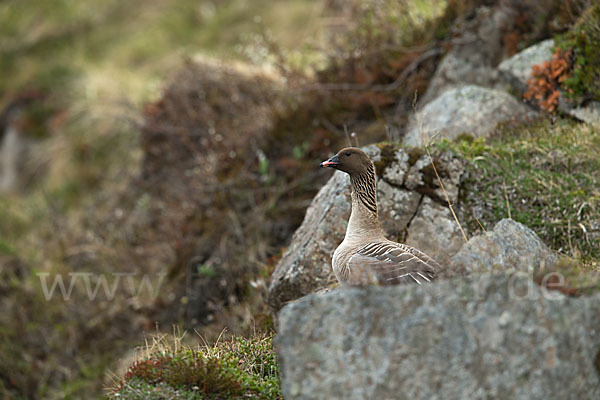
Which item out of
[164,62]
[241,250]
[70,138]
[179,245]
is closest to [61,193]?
[70,138]

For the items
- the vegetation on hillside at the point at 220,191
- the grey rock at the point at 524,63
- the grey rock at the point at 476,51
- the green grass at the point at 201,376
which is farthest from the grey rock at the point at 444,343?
the grey rock at the point at 476,51

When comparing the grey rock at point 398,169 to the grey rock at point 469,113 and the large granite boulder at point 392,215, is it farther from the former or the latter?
the grey rock at point 469,113

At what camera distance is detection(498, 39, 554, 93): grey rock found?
8.01m

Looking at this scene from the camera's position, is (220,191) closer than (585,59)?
No

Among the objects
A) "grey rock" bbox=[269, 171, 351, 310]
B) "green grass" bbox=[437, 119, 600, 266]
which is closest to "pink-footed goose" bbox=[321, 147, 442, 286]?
"grey rock" bbox=[269, 171, 351, 310]

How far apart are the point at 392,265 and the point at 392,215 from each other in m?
1.88

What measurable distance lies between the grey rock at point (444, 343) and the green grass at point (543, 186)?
8.10 ft

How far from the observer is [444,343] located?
336 centimetres

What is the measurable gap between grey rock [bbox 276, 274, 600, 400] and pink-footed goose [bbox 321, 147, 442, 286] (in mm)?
338

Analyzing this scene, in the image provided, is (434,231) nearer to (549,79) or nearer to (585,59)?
(549,79)

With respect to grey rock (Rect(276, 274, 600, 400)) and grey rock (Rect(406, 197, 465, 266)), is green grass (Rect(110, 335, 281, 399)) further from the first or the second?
grey rock (Rect(406, 197, 465, 266))

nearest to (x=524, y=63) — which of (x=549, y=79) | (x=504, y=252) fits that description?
(x=549, y=79)

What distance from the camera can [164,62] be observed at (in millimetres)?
16844

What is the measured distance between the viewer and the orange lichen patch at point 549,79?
7.51 metres
